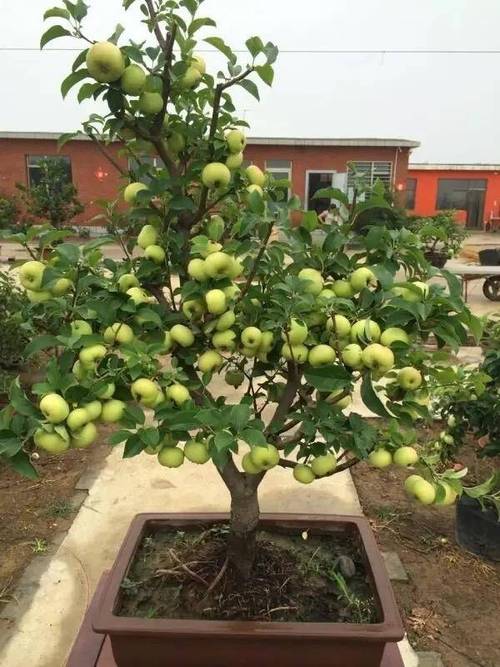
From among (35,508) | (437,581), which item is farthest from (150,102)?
(35,508)

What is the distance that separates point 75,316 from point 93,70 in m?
0.45

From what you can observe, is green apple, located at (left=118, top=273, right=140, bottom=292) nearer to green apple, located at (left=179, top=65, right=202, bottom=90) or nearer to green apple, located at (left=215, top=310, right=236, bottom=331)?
green apple, located at (left=215, top=310, right=236, bottom=331)

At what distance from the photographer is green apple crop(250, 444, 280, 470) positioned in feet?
3.57

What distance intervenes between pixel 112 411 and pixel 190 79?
2.15 feet

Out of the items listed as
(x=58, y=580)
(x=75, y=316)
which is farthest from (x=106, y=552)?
(x=75, y=316)

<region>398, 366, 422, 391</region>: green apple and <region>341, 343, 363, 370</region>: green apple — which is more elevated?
<region>341, 343, 363, 370</region>: green apple

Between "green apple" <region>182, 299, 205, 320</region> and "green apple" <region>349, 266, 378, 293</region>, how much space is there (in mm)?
299

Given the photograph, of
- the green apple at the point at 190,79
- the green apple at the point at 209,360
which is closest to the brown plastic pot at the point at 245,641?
the green apple at the point at 209,360

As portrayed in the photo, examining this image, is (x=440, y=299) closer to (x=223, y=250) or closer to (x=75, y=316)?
(x=223, y=250)

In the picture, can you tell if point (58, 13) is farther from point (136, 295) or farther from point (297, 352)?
point (297, 352)


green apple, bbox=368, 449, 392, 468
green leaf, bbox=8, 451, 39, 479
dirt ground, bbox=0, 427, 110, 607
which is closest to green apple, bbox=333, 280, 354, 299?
green apple, bbox=368, 449, 392, 468

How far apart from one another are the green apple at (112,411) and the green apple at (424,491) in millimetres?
600

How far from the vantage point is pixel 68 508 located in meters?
2.78

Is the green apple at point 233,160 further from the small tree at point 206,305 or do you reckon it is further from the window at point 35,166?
the window at point 35,166
